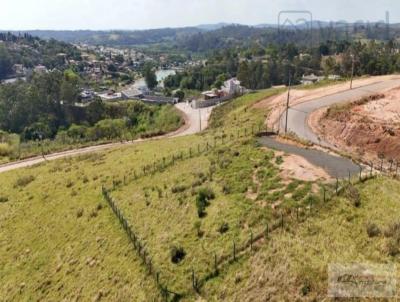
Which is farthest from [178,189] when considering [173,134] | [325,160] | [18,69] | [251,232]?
[18,69]

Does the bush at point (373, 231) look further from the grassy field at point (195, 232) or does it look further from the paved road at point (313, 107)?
the paved road at point (313, 107)

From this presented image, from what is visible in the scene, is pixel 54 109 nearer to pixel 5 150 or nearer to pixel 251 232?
pixel 5 150

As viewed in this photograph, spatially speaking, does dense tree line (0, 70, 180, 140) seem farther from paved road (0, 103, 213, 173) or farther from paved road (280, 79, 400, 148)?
paved road (280, 79, 400, 148)

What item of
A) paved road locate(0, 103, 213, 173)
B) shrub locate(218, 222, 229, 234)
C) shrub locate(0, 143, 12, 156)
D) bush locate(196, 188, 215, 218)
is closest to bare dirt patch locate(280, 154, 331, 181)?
bush locate(196, 188, 215, 218)

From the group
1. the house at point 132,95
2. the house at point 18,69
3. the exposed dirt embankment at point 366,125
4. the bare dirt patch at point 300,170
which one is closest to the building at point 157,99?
the house at point 132,95

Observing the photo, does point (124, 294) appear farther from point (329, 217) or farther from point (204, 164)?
point (204, 164)
